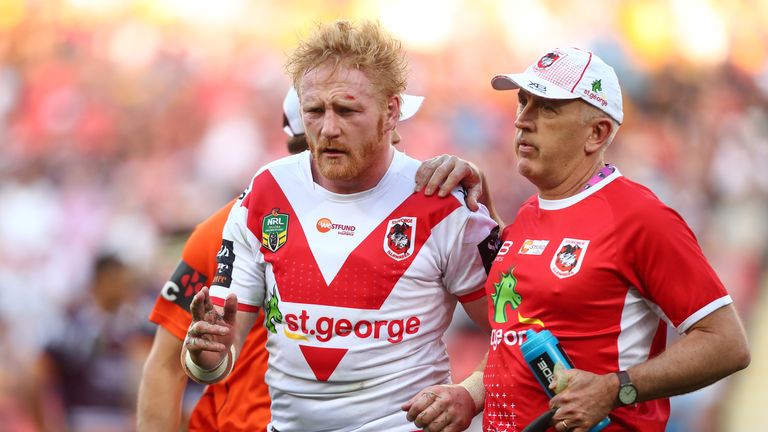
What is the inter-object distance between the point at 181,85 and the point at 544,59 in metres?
7.22

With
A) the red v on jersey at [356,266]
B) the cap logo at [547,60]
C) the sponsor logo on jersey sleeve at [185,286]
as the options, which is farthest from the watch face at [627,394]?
the sponsor logo on jersey sleeve at [185,286]

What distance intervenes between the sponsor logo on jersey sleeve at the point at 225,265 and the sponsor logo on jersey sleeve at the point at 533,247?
1.08 metres

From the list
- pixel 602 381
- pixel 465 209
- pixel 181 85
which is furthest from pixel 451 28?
pixel 602 381

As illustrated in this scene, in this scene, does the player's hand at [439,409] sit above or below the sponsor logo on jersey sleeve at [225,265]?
below

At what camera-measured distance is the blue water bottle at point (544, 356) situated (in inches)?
128

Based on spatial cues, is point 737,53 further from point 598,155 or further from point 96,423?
point 598,155

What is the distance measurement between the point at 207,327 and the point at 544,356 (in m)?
1.06

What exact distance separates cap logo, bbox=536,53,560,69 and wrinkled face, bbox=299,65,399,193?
0.56 meters

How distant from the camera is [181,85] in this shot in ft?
34.3

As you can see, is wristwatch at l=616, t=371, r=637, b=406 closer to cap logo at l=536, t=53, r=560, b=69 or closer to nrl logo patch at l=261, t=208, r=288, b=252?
cap logo at l=536, t=53, r=560, b=69

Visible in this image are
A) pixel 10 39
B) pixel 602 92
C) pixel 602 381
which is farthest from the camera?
pixel 10 39

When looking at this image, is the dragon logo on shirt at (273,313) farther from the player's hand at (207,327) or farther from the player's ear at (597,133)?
the player's ear at (597,133)

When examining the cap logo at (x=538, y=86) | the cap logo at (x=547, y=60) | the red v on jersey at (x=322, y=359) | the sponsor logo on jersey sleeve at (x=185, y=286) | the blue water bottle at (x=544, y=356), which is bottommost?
the blue water bottle at (x=544, y=356)

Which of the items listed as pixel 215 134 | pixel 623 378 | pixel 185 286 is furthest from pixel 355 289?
pixel 215 134
